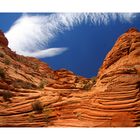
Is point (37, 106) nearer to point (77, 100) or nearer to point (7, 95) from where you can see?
point (7, 95)

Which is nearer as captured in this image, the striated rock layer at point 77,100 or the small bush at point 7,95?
the striated rock layer at point 77,100

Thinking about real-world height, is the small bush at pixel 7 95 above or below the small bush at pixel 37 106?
above

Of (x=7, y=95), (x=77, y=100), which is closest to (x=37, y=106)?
(x=7, y=95)

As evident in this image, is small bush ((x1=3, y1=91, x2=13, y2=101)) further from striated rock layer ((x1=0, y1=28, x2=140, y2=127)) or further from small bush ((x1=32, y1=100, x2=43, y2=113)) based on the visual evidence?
small bush ((x1=32, y1=100, x2=43, y2=113))

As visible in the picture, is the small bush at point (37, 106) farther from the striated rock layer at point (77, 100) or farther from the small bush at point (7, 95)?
the small bush at point (7, 95)

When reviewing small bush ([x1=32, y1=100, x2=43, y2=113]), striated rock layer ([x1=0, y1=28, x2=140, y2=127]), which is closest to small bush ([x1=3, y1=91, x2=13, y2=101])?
striated rock layer ([x1=0, y1=28, x2=140, y2=127])

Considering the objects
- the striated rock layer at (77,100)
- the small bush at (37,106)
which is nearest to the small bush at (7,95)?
the striated rock layer at (77,100)

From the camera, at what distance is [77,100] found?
11.7 metres

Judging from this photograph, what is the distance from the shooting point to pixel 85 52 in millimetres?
11984

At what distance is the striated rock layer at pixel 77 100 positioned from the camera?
11562 mm
